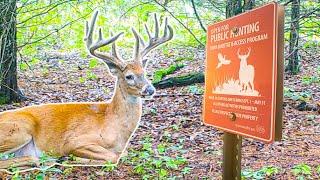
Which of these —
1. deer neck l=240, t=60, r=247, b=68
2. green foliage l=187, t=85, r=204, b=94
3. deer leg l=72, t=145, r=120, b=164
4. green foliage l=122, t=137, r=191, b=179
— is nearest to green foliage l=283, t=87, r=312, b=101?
green foliage l=187, t=85, r=204, b=94

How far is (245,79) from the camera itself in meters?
Result: 2.52

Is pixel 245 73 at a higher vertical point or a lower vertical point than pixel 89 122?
higher

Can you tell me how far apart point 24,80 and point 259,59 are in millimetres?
5371

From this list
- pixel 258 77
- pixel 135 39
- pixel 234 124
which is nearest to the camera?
pixel 258 77

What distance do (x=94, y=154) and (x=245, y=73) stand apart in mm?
2802

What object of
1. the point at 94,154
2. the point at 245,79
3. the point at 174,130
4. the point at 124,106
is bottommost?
the point at 94,154

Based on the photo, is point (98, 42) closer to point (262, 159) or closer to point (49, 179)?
point (49, 179)

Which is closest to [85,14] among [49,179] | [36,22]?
[36,22]

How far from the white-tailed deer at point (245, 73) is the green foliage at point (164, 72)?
16.3 feet

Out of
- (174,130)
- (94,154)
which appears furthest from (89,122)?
(174,130)

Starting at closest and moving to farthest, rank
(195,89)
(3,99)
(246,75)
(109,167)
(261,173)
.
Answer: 1. (246,75)
2. (261,173)
3. (109,167)
4. (3,99)
5. (195,89)

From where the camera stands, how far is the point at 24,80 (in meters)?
7.14

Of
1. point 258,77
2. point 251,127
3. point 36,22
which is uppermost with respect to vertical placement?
point 36,22

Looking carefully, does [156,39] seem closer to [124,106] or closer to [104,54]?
[104,54]
